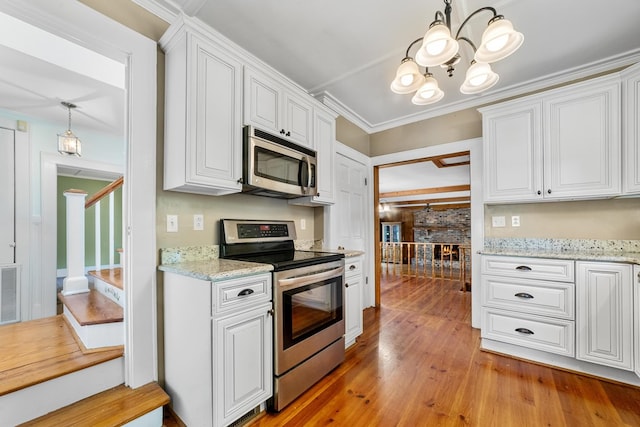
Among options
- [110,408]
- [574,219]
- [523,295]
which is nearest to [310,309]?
[110,408]

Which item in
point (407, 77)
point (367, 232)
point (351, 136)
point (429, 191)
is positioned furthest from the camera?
point (429, 191)

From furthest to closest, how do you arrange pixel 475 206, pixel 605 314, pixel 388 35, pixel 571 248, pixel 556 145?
1. pixel 475 206
2. pixel 571 248
3. pixel 556 145
4. pixel 388 35
5. pixel 605 314

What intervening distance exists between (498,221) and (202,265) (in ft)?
9.56

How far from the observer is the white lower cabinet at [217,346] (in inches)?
51.2

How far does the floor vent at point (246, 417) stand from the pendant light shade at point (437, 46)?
7.32ft

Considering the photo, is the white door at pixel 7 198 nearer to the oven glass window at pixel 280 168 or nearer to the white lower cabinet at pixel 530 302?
the oven glass window at pixel 280 168

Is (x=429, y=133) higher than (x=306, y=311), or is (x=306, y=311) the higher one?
(x=429, y=133)

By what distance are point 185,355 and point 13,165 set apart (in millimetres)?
3275

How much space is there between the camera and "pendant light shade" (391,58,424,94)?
1.63 metres

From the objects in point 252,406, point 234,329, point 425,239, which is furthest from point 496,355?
point 425,239

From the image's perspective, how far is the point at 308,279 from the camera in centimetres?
179

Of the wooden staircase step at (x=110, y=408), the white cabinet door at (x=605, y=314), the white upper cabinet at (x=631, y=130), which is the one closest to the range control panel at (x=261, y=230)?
the wooden staircase step at (x=110, y=408)

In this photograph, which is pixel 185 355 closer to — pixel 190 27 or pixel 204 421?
pixel 204 421

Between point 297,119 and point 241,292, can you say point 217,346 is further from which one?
point 297,119
